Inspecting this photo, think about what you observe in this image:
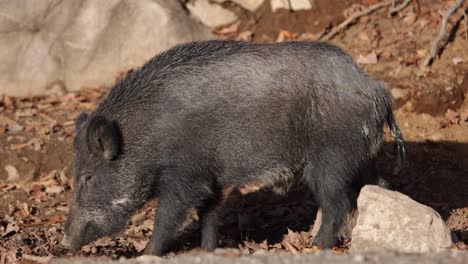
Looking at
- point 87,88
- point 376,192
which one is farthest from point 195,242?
point 87,88

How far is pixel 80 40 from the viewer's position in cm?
1052

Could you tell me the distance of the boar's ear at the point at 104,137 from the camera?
20.4ft

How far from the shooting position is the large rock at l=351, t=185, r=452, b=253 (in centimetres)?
578

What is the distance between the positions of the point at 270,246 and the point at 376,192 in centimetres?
115

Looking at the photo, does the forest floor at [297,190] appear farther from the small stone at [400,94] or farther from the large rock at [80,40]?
the large rock at [80,40]

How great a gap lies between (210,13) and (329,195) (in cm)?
500

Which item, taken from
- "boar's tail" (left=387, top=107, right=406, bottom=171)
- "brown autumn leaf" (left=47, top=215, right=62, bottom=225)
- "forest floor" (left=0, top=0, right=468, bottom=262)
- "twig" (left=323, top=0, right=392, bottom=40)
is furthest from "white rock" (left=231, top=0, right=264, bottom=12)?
"boar's tail" (left=387, top=107, right=406, bottom=171)

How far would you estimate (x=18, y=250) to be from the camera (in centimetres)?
659

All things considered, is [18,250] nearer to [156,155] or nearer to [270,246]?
[156,155]

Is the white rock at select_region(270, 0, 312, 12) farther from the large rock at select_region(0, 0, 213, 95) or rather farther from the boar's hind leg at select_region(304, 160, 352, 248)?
the boar's hind leg at select_region(304, 160, 352, 248)

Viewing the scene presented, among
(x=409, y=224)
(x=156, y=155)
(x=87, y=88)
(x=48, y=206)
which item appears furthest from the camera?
(x=87, y=88)

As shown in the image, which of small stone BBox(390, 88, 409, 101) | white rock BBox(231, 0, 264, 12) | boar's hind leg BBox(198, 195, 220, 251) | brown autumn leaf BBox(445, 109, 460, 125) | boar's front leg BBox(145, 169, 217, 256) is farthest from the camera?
white rock BBox(231, 0, 264, 12)

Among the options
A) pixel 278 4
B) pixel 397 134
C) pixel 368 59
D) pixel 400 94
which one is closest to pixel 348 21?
pixel 368 59

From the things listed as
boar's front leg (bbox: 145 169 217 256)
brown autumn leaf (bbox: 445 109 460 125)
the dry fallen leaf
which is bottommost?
boar's front leg (bbox: 145 169 217 256)
